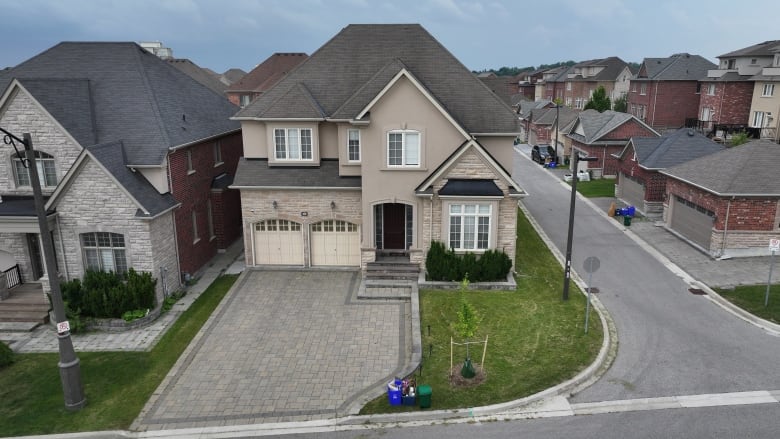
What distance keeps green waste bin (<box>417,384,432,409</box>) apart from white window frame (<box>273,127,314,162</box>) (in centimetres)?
1337

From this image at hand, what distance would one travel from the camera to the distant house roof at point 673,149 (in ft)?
103

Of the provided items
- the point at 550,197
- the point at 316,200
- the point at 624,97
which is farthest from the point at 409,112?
the point at 624,97

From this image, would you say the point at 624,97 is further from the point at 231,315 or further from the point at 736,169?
the point at 231,315

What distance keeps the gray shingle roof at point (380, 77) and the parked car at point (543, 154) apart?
99.4 ft

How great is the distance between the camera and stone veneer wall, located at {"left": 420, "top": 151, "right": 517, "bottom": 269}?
70.0 ft

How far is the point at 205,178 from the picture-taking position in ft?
83.8

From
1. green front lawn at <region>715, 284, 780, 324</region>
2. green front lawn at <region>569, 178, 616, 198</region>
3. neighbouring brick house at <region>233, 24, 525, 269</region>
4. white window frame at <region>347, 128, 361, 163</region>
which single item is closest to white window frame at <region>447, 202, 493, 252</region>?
neighbouring brick house at <region>233, 24, 525, 269</region>

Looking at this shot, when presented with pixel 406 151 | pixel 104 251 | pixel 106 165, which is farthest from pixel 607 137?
pixel 104 251

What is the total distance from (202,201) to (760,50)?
51.3m

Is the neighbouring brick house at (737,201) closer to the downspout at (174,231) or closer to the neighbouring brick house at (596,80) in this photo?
the downspout at (174,231)

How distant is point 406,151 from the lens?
22.1 m

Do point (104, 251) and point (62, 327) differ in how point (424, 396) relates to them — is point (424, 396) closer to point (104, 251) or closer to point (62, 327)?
point (62, 327)

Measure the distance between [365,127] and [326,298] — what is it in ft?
23.4

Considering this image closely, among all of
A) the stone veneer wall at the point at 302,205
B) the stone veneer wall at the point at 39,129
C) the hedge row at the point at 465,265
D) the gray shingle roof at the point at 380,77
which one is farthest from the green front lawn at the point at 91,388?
the gray shingle roof at the point at 380,77
